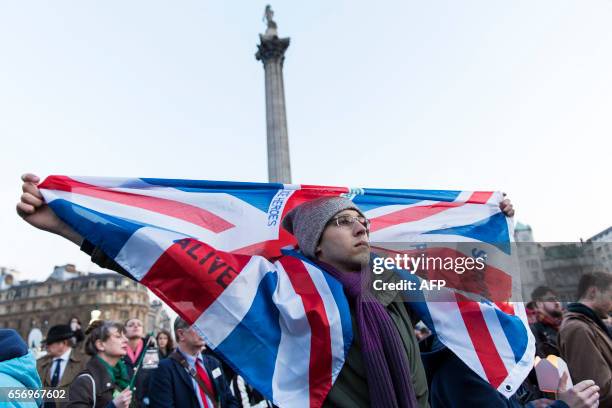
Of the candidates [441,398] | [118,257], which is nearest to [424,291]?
[441,398]

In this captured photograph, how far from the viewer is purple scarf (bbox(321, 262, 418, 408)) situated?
6.40 feet

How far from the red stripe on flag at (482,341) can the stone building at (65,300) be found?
7938cm

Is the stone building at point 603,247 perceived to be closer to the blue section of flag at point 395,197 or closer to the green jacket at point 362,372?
the green jacket at point 362,372

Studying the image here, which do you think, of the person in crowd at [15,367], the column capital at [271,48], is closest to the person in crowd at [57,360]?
the person in crowd at [15,367]

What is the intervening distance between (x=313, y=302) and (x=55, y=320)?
83491 mm

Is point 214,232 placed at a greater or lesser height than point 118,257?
greater

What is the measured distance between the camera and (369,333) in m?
2.10

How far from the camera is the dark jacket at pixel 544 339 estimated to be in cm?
479

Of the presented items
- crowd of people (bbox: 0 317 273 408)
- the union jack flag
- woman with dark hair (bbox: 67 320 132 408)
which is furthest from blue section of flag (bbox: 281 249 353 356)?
woman with dark hair (bbox: 67 320 132 408)

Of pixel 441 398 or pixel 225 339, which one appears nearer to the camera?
pixel 225 339

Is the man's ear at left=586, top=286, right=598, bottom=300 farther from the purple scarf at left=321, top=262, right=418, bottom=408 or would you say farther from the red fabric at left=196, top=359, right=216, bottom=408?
the red fabric at left=196, top=359, right=216, bottom=408

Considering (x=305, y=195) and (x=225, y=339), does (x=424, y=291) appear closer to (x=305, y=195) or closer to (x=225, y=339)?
(x=225, y=339)

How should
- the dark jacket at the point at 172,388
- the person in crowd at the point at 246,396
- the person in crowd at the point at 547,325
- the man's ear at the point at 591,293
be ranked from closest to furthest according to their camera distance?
the man's ear at the point at 591,293 → the dark jacket at the point at 172,388 → the person in crowd at the point at 547,325 → the person in crowd at the point at 246,396

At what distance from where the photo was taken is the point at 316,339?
2098mm
